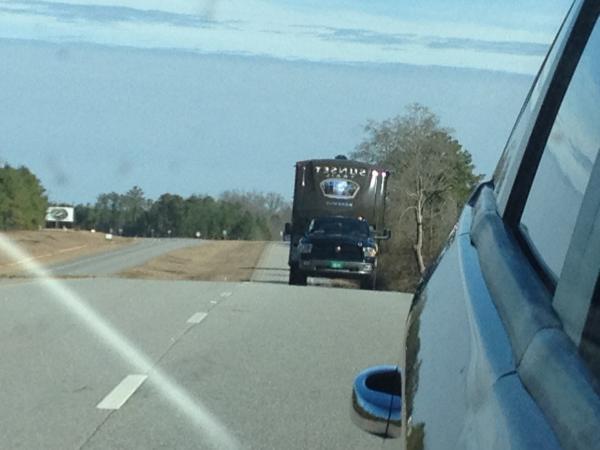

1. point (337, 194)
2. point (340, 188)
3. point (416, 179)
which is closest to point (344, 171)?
point (340, 188)

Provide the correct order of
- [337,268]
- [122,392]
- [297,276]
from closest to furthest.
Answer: [122,392], [337,268], [297,276]

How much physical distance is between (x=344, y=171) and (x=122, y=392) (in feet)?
82.5

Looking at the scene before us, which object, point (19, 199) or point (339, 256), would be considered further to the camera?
point (19, 199)

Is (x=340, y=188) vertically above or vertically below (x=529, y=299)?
above

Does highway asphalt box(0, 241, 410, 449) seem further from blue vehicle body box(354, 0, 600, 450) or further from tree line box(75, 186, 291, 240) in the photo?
tree line box(75, 186, 291, 240)

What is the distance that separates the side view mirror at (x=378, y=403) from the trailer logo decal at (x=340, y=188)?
98.8 ft

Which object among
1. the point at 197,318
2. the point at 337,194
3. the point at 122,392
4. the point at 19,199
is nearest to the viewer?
the point at 122,392

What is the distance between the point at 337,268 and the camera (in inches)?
1142

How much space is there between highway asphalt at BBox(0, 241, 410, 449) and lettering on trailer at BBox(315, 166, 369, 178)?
695 inches

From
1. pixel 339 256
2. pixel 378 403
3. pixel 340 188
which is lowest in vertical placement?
pixel 339 256

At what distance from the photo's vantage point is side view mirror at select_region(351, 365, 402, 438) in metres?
2.79

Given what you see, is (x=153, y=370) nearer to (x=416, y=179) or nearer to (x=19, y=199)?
(x=416, y=179)

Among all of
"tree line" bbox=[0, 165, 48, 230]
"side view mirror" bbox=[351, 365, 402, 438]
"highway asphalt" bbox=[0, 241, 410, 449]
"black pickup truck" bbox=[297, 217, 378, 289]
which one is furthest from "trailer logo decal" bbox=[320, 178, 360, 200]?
"tree line" bbox=[0, 165, 48, 230]

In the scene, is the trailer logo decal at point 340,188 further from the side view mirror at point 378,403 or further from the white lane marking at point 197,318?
the side view mirror at point 378,403
